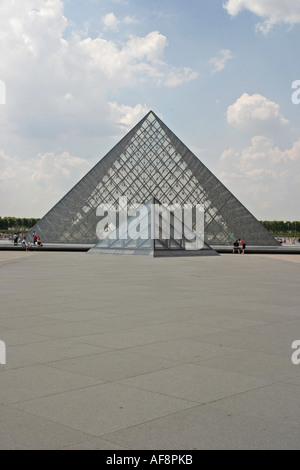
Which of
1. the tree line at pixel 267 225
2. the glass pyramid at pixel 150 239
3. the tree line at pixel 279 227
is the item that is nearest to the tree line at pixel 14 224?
the tree line at pixel 267 225

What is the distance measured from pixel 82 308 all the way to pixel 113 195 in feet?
148

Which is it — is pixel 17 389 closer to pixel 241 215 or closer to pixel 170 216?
pixel 170 216

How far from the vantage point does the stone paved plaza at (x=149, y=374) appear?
3.73 metres

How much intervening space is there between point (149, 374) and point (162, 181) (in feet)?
163

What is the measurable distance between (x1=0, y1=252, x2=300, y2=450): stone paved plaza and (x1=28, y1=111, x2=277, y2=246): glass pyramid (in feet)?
143

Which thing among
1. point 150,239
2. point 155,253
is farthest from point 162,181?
point 155,253

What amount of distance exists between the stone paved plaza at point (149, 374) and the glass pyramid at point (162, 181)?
43541mm

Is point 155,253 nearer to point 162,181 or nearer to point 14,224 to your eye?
point 162,181

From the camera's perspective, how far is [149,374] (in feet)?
17.3

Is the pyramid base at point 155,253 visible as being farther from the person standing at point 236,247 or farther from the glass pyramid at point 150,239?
the person standing at point 236,247

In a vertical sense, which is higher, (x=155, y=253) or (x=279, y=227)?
(x=279, y=227)

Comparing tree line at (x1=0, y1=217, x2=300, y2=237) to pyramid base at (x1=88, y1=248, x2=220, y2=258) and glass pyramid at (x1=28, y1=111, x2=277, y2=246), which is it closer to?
glass pyramid at (x1=28, y1=111, x2=277, y2=246)

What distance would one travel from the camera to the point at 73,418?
400 cm

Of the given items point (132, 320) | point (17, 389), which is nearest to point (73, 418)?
point (17, 389)
